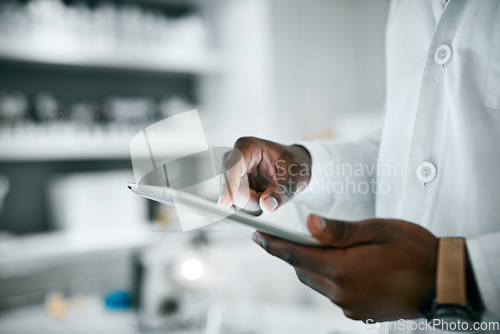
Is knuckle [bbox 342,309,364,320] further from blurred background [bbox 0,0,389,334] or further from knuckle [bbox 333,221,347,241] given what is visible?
blurred background [bbox 0,0,389,334]

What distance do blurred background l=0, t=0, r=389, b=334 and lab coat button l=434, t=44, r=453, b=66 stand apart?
0.89 m

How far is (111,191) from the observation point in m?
1.95

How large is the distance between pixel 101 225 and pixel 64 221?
0.16m

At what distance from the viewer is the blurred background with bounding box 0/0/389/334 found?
136 cm

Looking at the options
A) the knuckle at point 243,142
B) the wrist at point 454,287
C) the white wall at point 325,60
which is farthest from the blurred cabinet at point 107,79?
the wrist at point 454,287

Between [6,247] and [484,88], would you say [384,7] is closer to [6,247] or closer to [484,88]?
[484,88]

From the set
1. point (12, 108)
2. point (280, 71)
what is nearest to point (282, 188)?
point (12, 108)

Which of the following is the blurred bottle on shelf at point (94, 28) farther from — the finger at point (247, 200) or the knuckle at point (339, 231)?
the knuckle at point (339, 231)

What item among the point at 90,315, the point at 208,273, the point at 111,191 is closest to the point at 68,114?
the point at 111,191

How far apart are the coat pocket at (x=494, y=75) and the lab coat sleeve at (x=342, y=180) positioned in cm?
22

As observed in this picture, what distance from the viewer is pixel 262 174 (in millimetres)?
619

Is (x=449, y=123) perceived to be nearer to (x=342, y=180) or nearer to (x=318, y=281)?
(x=342, y=180)

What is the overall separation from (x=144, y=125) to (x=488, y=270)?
1844 mm

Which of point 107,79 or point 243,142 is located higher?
point 107,79
